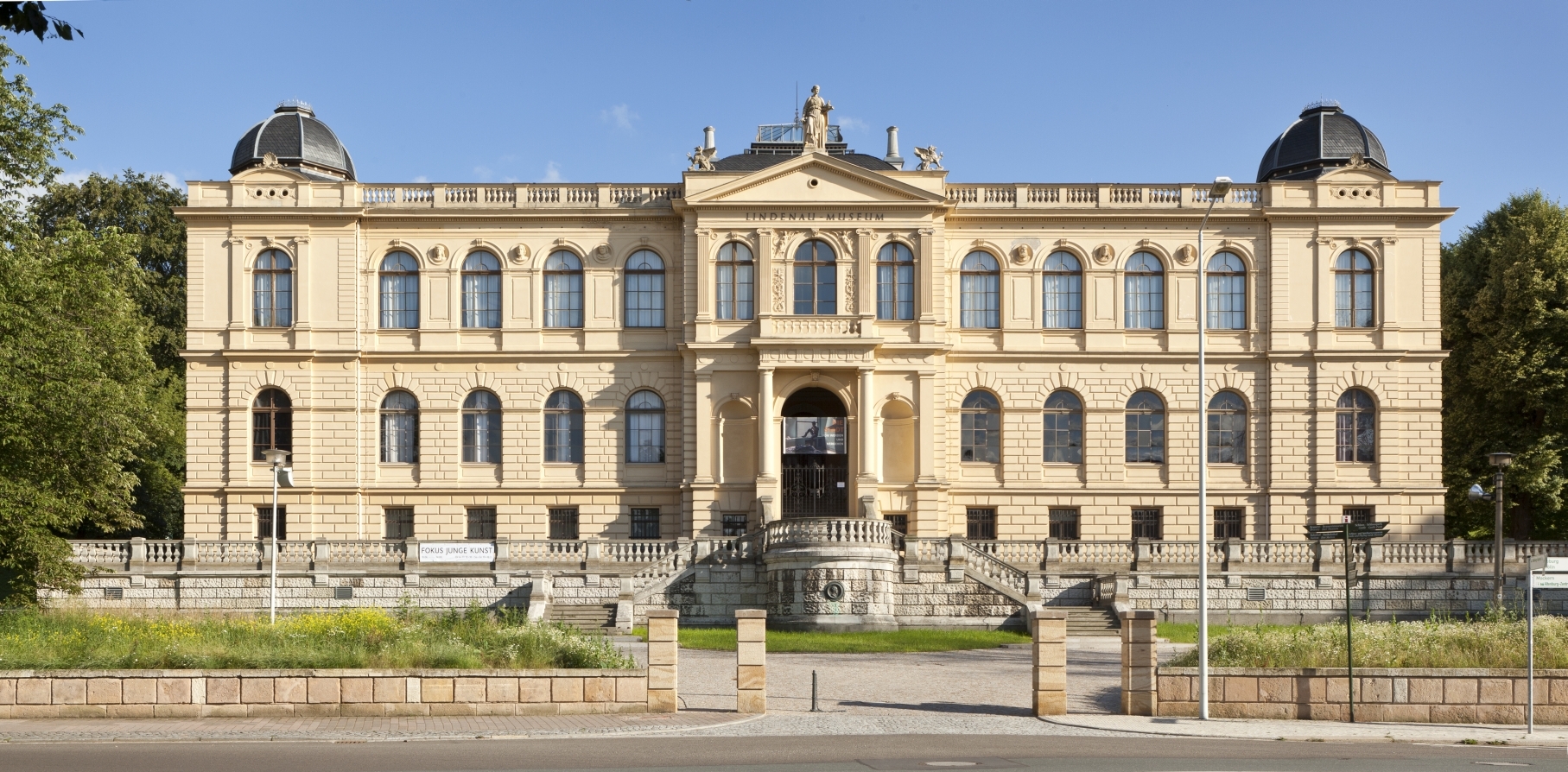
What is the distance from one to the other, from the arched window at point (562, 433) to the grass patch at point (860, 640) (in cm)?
1216

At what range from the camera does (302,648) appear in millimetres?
23453

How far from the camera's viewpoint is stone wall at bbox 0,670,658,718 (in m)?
22.2

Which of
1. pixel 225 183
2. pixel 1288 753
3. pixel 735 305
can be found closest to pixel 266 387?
pixel 225 183

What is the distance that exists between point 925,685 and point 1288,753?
934 cm

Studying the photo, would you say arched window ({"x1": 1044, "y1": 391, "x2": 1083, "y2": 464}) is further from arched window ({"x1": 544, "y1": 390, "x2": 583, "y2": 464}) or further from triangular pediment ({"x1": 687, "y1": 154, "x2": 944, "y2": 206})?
arched window ({"x1": 544, "y1": 390, "x2": 583, "y2": 464})

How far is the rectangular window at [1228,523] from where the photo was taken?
49.3m

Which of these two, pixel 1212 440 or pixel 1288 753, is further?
pixel 1212 440

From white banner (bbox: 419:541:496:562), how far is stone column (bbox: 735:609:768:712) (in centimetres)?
1952

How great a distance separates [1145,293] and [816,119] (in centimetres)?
1218

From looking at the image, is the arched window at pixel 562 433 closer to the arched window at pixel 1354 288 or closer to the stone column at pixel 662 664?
the arched window at pixel 1354 288

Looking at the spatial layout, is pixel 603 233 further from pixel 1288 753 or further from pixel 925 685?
pixel 1288 753

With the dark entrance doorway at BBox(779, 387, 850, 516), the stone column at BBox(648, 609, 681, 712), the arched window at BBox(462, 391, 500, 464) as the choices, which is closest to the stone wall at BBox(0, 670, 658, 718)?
the stone column at BBox(648, 609, 681, 712)

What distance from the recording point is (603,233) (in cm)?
4994

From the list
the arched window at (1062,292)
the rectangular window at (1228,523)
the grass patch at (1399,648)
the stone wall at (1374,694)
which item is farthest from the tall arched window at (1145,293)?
the stone wall at (1374,694)
